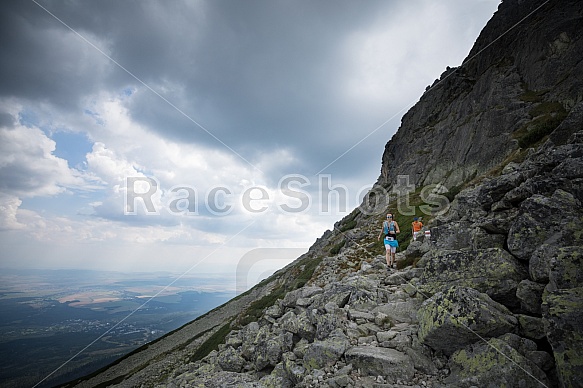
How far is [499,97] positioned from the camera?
205 feet

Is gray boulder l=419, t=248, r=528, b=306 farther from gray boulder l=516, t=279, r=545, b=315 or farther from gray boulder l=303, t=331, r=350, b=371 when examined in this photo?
gray boulder l=303, t=331, r=350, b=371

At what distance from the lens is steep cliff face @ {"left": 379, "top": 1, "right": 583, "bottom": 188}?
50500 millimetres

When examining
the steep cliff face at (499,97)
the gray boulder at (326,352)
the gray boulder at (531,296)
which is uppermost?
the steep cliff face at (499,97)

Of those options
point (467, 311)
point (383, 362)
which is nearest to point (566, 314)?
point (467, 311)

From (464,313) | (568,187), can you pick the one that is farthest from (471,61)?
(464,313)

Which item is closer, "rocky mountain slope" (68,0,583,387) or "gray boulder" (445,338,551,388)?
"gray boulder" (445,338,551,388)

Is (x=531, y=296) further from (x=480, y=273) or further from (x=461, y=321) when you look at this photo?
(x=461, y=321)

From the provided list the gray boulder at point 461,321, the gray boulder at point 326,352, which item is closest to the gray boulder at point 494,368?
the gray boulder at point 461,321

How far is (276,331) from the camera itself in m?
12.1

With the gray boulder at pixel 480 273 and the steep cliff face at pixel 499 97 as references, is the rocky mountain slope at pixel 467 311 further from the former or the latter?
the steep cliff face at pixel 499 97

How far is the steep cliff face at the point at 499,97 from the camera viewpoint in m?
50.5

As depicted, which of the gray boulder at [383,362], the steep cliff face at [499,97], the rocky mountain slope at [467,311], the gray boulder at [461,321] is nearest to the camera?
the rocky mountain slope at [467,311]

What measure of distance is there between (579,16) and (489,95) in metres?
19.3

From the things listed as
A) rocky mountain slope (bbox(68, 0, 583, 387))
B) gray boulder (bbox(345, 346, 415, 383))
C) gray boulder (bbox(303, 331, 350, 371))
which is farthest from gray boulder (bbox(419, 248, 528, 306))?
gray boulder (bbox(303, 331, 350, 371))
